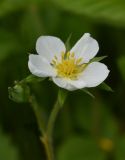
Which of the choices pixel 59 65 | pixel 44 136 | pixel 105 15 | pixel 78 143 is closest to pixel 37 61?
pixel 59 65

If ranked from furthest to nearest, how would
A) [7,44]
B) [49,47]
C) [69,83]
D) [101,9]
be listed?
[7,44]
[101,9]
[49,47]
[69,83]

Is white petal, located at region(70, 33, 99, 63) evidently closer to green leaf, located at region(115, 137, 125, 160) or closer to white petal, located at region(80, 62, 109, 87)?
white petal, located at region(80, 62, 109, 87)

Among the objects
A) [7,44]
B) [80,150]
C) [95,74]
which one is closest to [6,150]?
[80,150]

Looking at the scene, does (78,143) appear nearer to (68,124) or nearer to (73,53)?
(68,124)

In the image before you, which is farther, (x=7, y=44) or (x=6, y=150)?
(x=7, y=44)

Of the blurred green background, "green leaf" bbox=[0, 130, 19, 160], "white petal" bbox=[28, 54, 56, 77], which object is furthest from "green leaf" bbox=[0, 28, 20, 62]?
"white petal" bbox=[28, 54, 56, 77]

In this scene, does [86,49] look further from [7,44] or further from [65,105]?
[65,105]

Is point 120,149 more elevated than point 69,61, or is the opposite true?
point 69,61
